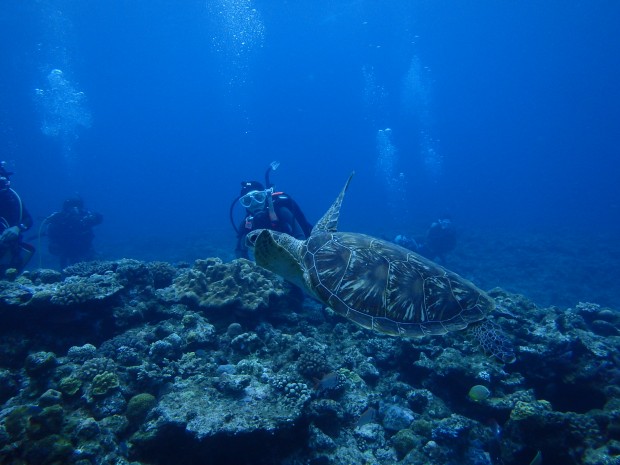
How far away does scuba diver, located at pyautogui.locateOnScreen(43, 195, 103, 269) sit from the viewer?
1553 cm

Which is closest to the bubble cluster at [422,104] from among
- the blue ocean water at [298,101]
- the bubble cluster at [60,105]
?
the blue ocean water at [298,101]

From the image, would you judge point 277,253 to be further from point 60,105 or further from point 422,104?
point 422,104

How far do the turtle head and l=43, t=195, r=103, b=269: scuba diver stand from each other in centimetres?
1622

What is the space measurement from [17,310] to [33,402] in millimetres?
1728

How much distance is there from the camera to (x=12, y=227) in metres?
8.83

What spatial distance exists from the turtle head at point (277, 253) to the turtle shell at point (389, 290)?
19 centimetres

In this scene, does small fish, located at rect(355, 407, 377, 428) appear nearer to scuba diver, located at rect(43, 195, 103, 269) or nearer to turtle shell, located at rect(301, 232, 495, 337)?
turtle shell, located at rect(301, 232, 495, 337)

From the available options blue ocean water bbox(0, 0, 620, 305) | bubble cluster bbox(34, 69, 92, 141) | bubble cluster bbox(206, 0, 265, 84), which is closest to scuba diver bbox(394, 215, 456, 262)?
blue ocean water bbox(0, 0, 620, 305)

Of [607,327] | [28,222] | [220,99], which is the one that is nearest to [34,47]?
[28,222]

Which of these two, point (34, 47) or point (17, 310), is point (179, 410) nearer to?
point (17, 310)

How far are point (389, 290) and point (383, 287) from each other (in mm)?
92

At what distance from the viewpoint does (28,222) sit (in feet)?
33.9

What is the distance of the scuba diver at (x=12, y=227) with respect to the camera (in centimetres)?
834

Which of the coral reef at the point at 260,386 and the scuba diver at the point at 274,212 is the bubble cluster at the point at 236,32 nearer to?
the scuba diver at the point at 274,212
